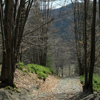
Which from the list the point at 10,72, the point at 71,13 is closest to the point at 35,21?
the point at 71,13

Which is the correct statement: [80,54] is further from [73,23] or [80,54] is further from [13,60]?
[13,60]

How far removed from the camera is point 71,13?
13.8 metres

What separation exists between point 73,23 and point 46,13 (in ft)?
14.4

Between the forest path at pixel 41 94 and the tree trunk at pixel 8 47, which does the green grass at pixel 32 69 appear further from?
the tree trunk at pixel 8 47

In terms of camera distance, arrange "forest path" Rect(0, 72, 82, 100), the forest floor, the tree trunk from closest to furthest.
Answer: "forest path" Rect(0, 72, 82, 100)
the forest floor
the tree trunk

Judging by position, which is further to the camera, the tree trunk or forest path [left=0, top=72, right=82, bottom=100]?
the tree trunk

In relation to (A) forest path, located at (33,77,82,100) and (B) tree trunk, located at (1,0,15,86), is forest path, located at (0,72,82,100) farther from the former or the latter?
(B) tree trunk, located at (1,0,15,86)

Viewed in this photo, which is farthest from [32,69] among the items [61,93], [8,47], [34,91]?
[8,47]

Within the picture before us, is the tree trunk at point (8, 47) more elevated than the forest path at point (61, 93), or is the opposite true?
the tree trunk at point (8, 47)

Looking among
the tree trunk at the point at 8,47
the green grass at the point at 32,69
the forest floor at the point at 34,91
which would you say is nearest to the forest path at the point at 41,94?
the forest floor at the point at 34,91

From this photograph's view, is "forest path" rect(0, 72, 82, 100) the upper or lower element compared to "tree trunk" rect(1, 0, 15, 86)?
lower

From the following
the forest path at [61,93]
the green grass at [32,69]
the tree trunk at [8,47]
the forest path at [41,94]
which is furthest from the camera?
the green grass at [32,69]

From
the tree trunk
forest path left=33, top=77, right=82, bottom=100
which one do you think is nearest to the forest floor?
forest path left=33, top=77, right=82, bottom=100

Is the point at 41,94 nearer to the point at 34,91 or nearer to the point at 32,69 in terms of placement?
the point at 34,91
